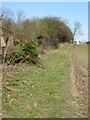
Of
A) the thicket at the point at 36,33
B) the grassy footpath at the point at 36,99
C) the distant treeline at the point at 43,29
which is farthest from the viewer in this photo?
the distant treeline at the point at 43,29

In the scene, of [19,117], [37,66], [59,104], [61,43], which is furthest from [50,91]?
[61,43]

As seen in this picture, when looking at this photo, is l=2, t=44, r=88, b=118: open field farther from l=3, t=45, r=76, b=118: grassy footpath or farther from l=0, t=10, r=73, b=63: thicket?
l=0, t=10, r=73, b=63: thicket

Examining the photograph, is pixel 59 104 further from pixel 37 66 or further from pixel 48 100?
pixel 37 66

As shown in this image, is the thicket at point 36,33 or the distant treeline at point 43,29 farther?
the distant treeline at point 43,29

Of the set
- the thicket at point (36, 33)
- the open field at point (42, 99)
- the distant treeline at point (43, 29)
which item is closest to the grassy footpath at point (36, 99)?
the open field at point (42, 99)

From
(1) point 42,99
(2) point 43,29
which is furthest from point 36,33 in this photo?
(1) point 42,99

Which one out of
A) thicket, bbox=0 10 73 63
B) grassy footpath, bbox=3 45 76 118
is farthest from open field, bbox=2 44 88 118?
thicket, bbox=0 10 73 63

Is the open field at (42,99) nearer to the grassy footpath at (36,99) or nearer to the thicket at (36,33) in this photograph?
the grassy footpath at (36,99)

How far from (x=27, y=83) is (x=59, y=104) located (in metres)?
3.42

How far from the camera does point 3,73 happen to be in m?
10.3

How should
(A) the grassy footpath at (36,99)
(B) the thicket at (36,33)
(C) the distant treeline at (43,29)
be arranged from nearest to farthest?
(A) the grassy footpath at (36,99) < (B) the thicket at (36,33) < (C) the distant treeline at (43,29)

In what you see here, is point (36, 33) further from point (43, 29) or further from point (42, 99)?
point (42, 99)

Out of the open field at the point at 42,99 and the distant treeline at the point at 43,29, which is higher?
the distant treeline at the point at 43,29

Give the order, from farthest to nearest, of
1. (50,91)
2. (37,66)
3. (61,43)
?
(61,43)
(37,66)
(50,91)
